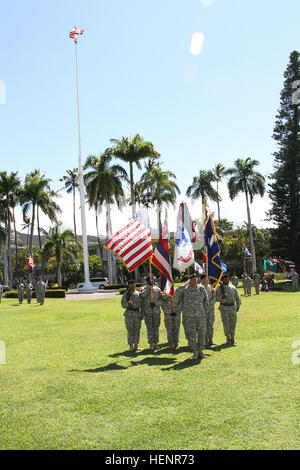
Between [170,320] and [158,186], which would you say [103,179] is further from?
[170,320]

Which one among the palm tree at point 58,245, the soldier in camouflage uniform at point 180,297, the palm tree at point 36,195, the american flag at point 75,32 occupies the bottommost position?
the soldier in camouflage uniform at point 180,297

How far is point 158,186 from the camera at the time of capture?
4672 centimetres

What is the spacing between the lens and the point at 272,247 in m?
46.8

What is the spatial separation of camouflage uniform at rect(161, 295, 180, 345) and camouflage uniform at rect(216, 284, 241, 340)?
1193mm

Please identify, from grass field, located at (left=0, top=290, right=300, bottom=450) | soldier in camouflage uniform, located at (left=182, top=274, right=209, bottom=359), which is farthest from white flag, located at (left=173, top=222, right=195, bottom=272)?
grass field, located at (left=0, top=290, right=300, bottom=450)

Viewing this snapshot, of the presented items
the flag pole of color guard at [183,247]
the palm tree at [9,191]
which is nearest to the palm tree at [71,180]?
the palm tree at [9,191]

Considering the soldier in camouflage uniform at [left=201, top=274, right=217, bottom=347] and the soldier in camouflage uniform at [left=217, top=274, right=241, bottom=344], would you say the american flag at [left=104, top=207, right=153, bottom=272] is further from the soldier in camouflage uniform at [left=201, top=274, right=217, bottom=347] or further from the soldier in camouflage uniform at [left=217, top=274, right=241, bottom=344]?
the soldier in camouflage uniform at [left=217, top=274, right=241, bottom=344]

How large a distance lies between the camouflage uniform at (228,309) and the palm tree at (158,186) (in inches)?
1354

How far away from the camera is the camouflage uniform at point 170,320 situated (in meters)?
10.6

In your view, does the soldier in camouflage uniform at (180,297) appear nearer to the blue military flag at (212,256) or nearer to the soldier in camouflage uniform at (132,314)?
the blue military flag at (212,256)

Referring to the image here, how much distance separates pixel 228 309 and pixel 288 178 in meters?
38.4

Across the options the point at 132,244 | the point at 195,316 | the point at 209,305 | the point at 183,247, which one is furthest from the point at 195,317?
the point at 132,244

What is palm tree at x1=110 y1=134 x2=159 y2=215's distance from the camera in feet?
134
